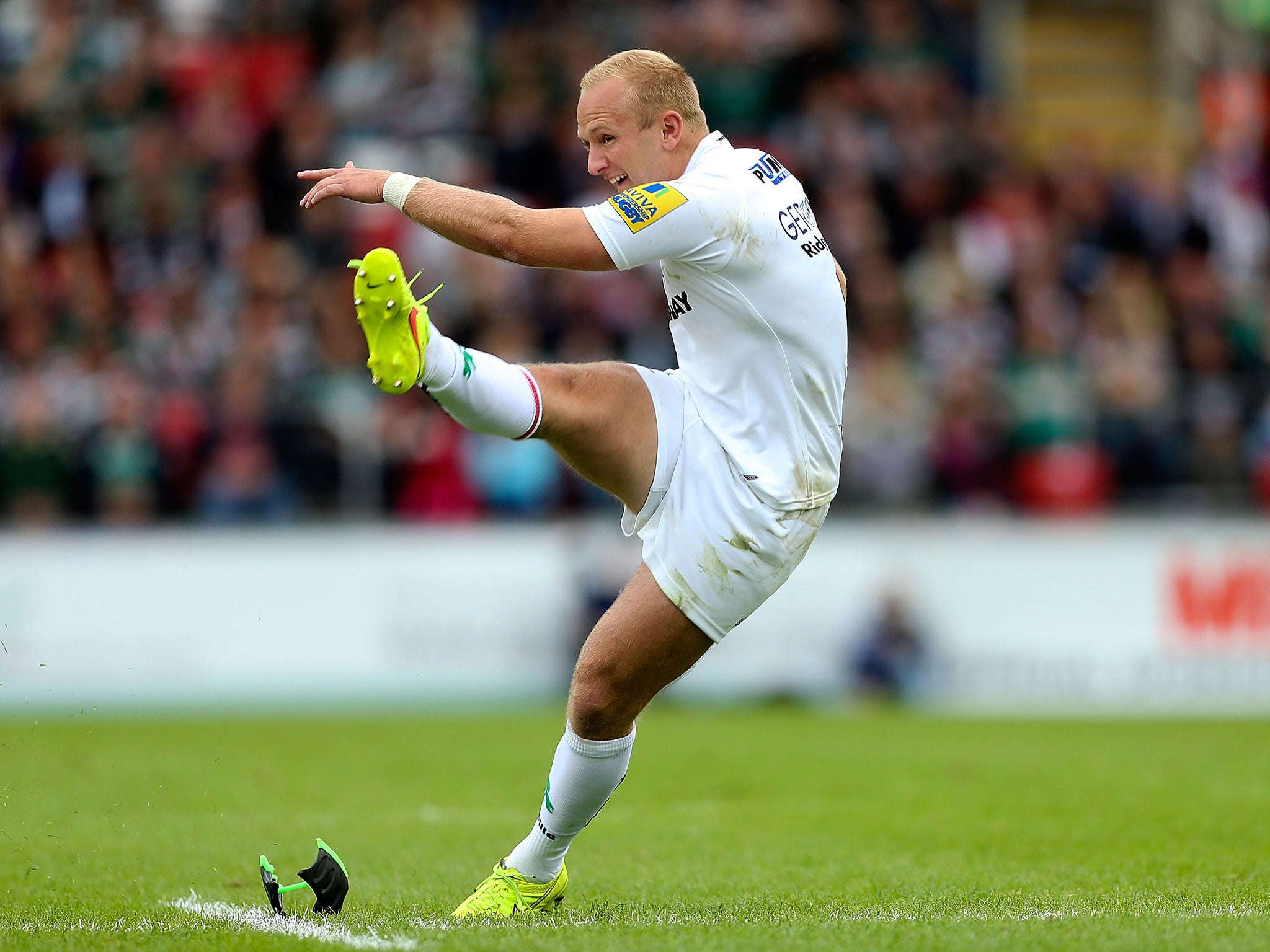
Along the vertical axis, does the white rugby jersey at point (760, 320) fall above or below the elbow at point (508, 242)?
below

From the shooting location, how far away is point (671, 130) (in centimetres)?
582

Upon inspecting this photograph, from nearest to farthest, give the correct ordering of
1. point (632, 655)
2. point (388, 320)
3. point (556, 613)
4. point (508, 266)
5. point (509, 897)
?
point (388, 320)
point (632, 655)
point (509, 897)
point (556, 613)
point (508, 266)

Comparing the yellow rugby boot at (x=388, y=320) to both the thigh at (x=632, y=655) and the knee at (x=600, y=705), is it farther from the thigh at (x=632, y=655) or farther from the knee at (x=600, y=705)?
the knee at (x=600, y=705)

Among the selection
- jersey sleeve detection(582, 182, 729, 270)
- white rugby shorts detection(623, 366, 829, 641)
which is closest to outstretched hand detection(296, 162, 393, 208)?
jersey sleeve detection(582, 182, 729, 270)

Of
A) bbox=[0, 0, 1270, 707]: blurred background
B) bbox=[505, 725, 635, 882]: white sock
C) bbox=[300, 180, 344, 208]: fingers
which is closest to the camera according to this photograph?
bbox=[300, 180, 344, 208]: fingers

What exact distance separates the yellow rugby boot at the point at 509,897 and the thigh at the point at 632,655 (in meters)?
0.62

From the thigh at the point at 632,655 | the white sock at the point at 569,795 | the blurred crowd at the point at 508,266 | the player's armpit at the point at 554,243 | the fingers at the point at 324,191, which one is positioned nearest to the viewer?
the player's armpit at the point at 554,243

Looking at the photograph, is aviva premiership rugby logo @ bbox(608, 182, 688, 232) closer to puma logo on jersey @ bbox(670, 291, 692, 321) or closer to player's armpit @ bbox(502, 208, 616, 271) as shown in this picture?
player's armpit @ bbox(502, 208, 616, 271)

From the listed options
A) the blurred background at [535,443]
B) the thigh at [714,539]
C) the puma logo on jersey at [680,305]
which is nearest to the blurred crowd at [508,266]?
Answer: the blurred background at [535,443]

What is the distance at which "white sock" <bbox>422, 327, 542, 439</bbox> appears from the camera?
5.44 meters

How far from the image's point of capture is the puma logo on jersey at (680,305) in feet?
19.0

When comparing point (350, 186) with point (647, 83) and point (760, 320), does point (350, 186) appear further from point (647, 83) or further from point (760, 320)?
point (760, 320)

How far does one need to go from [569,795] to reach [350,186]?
7.17 feet

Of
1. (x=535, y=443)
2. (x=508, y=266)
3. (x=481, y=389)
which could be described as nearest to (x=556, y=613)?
(x=535, y=443)
